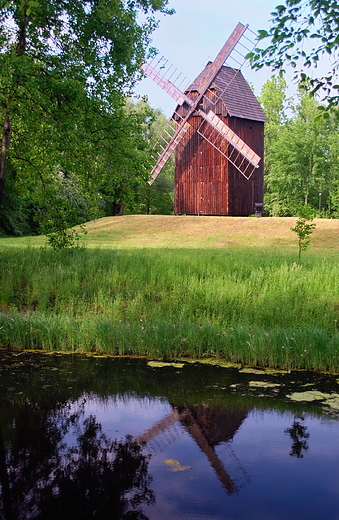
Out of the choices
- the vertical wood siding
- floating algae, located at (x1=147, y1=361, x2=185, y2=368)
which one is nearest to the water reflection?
floating algae, located at (x1=147, y1=361, x2=185, y2=368)

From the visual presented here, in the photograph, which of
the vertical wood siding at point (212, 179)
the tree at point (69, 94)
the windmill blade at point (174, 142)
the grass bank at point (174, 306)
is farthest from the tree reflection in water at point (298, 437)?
the windmill blade at point (174, 142)

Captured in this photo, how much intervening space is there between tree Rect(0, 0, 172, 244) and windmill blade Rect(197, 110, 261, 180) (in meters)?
16.9

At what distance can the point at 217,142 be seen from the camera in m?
34.4

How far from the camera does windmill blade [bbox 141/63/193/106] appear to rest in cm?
3509

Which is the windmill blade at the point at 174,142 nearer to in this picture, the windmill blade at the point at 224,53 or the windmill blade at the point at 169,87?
the windmill blade at the point at 169,87

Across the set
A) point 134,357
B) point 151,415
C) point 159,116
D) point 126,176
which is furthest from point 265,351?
point 159,116

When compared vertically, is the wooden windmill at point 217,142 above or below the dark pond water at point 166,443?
above

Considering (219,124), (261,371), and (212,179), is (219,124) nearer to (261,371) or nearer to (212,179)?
(212,179)

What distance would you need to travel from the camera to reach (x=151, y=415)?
653 cm

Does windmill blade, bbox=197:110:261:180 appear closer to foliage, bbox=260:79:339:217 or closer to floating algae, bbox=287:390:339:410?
foliage, bbox=260:79:339:217

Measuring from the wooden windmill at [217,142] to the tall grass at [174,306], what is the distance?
1927cm

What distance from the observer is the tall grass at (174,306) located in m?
8.86

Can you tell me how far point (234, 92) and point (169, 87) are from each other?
436 centimetres

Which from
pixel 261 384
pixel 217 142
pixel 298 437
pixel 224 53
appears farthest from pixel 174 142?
pixel 298 437
